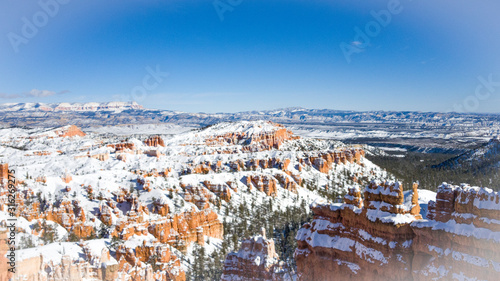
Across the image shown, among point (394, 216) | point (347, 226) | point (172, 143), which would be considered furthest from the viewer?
point (172, 143)

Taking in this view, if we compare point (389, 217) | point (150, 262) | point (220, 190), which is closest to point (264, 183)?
point (220, 190)

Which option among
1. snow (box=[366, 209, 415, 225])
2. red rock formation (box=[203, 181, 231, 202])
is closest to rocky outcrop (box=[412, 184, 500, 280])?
snow (box=[366, 209, 415, 225])

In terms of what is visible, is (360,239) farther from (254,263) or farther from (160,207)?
(160,207)

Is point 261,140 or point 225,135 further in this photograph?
point 225,135

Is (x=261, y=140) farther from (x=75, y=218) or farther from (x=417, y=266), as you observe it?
(x=417, y=266)

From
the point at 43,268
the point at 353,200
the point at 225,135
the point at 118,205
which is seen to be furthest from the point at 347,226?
the point at 225,135

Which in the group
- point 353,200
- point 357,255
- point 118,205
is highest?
point 353,200

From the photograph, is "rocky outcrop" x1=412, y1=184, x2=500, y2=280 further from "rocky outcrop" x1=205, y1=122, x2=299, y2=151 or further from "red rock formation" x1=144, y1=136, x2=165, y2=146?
"red rock formation" x1=144, y1=136, x2=165, y2=146
